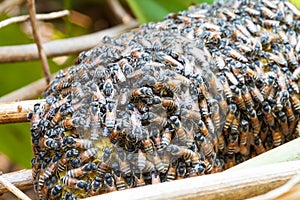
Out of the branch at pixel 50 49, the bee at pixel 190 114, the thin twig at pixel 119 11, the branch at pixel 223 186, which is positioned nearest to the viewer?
the branch at pixel 223 186

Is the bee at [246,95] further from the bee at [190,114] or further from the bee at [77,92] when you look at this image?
the bee at [77,92]

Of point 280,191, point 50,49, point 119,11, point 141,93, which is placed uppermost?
point 119,11

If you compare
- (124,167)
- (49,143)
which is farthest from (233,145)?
(49,143)

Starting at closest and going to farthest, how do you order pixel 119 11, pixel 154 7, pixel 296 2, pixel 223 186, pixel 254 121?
pixel 223 186
pixel 254 121
pixel 296 2
pixel 154 7
pixel 119 11

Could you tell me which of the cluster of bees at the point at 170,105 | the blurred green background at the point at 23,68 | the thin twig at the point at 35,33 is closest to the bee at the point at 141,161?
the cluster of bees at the point at 170,105

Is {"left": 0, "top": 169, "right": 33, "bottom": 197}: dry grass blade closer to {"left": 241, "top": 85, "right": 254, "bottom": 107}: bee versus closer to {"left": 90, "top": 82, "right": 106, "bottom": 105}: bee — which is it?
{"left": 90, "top": 82, "right": 106, "bottom": 105}: bee

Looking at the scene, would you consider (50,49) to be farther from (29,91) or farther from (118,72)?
(118,72)

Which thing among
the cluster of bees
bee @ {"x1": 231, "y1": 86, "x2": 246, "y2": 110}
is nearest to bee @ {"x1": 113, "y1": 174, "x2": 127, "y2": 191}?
the cluster of bees

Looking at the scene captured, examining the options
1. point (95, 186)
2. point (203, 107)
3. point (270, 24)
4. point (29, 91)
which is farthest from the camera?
point (29, 91)
